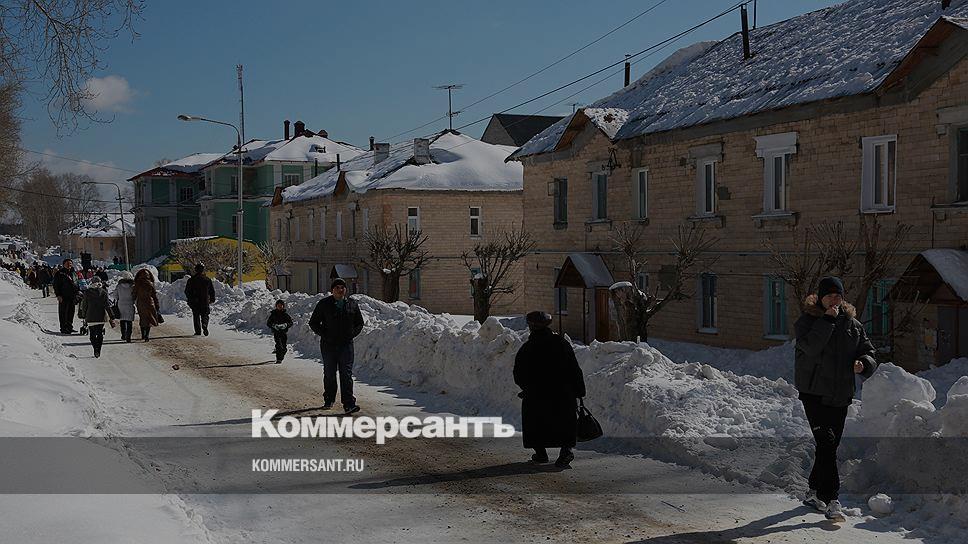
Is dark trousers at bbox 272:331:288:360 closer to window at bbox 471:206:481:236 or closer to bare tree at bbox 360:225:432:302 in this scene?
bare tree at bbox 360:225:432:302

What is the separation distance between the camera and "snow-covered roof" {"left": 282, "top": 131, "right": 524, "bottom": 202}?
42406 millimetres

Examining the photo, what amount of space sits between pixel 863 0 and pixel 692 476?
19.2 metres

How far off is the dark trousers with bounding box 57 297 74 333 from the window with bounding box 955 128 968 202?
21.2 m

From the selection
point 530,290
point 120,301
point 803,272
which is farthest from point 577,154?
point 120,301

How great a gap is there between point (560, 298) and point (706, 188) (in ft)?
27.5

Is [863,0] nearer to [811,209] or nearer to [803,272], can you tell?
[811,209]

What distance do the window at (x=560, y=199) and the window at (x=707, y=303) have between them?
7531 mm

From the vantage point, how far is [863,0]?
79.0 feet

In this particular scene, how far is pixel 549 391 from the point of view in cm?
942

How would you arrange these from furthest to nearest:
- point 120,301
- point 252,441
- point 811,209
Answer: point 120,301 < point 811,209 < point 252,441

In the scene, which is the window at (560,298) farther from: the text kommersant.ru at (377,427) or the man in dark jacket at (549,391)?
the man in dark jacket at (549,391)

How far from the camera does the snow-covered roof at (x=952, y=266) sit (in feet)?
51.7

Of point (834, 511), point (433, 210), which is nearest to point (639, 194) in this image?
point (433, 210)

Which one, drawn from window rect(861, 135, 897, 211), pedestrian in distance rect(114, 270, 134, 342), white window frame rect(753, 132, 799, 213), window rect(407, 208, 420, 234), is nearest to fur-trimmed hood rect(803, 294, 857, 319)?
window rect(861, 135, 897, 211)
